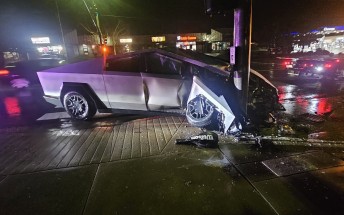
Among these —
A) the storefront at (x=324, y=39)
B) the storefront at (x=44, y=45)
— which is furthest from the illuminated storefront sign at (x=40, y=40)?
the storefront at (x=324, y=39)

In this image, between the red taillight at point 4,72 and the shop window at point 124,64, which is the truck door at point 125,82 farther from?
the red taillight at point 4,72

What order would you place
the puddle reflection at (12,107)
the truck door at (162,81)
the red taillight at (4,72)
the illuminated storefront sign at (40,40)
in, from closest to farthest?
the truck door at (162,81)
the puddle reflection at (12,107)
the red taillight at (4,72)
the illuminated storefront sign at (40,40)

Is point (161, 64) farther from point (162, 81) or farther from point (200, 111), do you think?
point (200, 111)

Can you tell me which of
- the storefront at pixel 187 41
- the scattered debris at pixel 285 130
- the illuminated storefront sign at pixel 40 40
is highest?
the illuminated storefront sign at pixel 40 40

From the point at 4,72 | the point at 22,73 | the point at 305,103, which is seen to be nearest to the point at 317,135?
the point at 305,103

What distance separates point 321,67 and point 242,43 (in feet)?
28.1

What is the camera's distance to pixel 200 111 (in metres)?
5.36

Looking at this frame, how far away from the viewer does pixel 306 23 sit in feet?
103

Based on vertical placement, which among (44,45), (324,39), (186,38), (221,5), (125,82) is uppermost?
(44,45)

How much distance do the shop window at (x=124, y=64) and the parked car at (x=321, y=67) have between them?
9.58 meters

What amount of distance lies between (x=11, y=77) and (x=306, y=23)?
109 ft

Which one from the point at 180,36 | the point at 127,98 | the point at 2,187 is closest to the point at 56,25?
the point at 180,36

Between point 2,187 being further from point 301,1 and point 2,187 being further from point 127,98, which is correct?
point 301,1

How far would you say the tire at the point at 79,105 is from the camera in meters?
6.31
